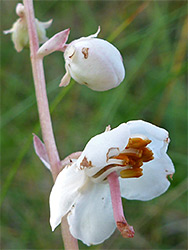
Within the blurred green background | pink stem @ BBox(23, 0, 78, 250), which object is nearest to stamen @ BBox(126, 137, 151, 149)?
pink stem @ BBox(23, 0, 78, 250)

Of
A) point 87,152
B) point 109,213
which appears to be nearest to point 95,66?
point 87,152

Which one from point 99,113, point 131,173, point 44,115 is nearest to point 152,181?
point 131,173

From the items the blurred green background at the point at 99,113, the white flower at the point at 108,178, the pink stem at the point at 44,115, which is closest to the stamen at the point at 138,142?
the white flower at the point at 108,178

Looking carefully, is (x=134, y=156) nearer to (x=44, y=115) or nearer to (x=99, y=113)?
(x=44, y=115)

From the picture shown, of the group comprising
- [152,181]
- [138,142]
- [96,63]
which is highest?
[96,63]

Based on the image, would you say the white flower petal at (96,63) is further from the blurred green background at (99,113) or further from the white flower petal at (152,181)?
the blurred green background at (99,113)

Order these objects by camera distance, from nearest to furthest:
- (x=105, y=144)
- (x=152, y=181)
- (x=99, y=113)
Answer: (x=105, y=144) < (x=152, y=181) < (x=99, y=113)

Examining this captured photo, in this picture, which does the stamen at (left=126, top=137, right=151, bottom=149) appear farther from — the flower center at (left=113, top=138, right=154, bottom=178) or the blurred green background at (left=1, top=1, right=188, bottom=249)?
the blurred green background at (left=1, top=1, right=188, bottom=249)
